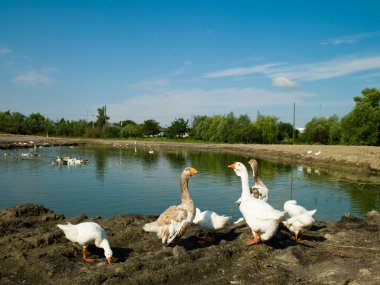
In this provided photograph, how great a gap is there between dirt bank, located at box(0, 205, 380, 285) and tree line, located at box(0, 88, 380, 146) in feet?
164

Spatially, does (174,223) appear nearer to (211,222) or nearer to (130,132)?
(211,222)

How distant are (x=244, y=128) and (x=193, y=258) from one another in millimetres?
77157

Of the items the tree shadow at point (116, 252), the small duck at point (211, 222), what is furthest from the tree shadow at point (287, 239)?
the tree shadow at point (116, 252)

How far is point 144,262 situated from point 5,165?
98.2 ft

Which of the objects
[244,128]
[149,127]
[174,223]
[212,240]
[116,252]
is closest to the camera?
[174,223]

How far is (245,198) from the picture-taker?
889 centimetres

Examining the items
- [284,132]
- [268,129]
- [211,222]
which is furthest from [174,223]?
[284,132]

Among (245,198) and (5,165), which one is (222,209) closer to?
(245,198)

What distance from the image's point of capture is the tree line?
55.9m

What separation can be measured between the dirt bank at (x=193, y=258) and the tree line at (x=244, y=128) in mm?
49921

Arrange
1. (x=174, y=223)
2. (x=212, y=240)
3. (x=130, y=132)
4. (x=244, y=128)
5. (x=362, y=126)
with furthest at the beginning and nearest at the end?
(x=130, y=132), (x=244, y=128), (x=362, y=126), (x=212, y=240), (x=174, y=223)

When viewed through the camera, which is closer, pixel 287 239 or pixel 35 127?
pixel 287 239

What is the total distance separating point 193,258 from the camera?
7.56 metres

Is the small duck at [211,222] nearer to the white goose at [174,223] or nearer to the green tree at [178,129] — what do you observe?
the white goose at [174,223]
